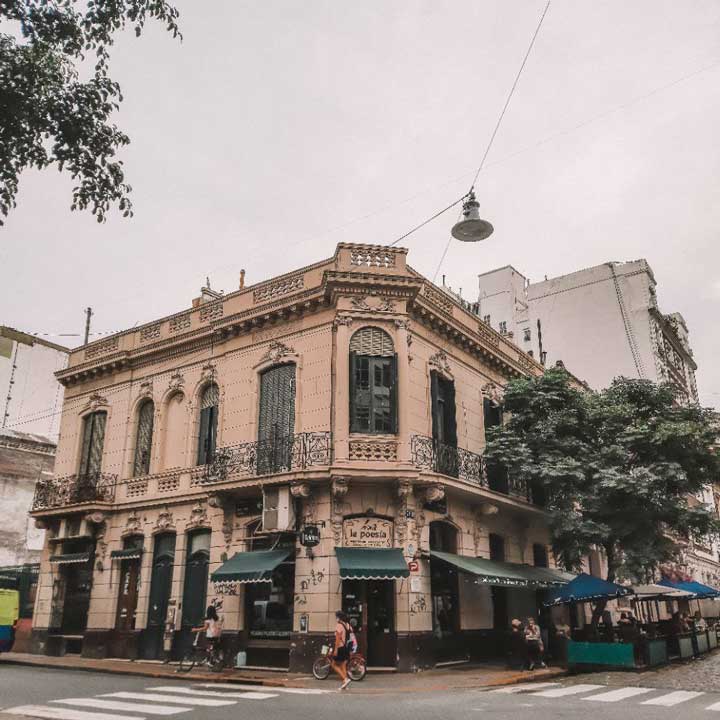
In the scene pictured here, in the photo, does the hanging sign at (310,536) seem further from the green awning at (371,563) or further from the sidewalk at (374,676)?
the sidewalk at (374,676)

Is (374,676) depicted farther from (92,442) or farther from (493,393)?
(92,442)

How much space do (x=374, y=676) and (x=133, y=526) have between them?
32.4 ft

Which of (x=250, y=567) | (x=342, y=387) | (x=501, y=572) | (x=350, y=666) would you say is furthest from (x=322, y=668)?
(x=342, y=387)

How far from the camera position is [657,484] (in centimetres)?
2058

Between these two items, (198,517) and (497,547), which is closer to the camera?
(198,517)

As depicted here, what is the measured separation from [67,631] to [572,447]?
17.4 meters

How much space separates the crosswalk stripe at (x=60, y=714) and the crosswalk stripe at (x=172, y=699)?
5.54 feet

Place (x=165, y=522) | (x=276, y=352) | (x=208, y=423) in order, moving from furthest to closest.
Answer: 1. (x=208, y=423)
2. (x=165, y=522)
3. (x=276, y=352)

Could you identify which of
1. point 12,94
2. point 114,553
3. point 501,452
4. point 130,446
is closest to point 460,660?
point 501,452

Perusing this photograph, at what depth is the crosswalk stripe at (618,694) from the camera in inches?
479

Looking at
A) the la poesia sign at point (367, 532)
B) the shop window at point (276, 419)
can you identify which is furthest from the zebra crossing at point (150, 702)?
the shop window at point (276, 419)

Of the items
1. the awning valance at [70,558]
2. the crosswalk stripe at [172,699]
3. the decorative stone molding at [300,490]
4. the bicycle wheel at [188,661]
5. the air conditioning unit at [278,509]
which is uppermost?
the decorative stone molding at [300,490]

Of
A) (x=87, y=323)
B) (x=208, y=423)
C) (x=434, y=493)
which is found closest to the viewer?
(x=434, y=493)

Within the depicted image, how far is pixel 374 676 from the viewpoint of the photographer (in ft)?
51.5
